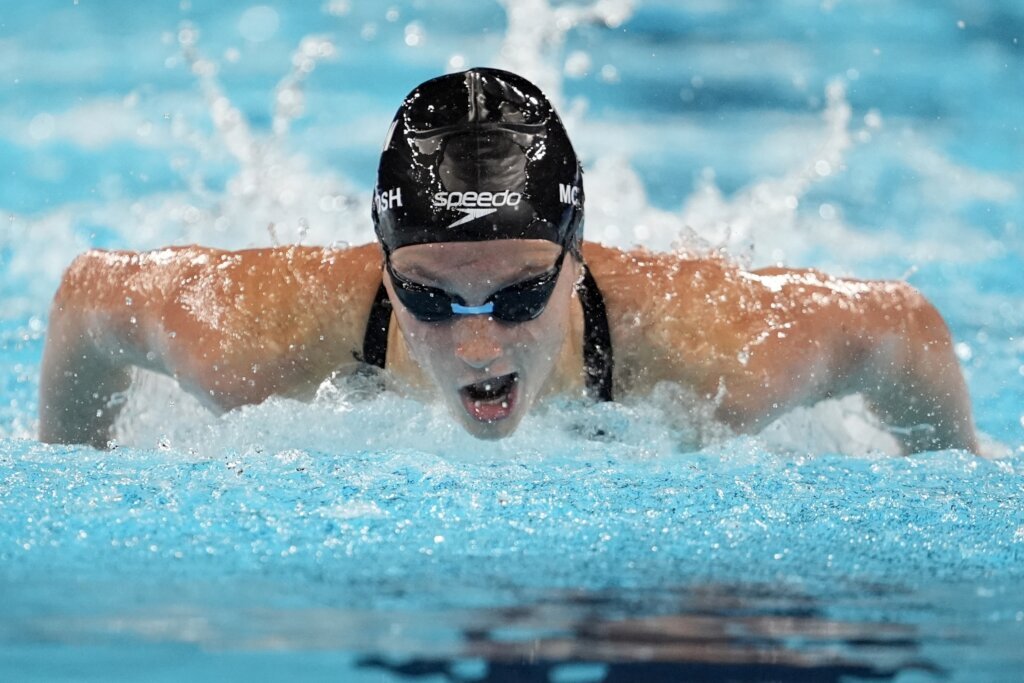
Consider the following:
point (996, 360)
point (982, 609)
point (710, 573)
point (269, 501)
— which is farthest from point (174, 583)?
point (996, 360)

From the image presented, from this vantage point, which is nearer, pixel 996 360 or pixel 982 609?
pixel 982 609

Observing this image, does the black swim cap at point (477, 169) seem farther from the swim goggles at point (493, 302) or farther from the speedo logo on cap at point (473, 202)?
the swim goggles at point (493, 302)

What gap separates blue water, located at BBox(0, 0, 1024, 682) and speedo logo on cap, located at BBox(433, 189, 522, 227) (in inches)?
20.8

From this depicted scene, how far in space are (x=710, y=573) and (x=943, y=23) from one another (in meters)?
6.26

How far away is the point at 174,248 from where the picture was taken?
3332 mm

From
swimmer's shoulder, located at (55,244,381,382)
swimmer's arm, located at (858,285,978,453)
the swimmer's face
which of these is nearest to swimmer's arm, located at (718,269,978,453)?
swimmer's arm, located at (858,285,978,453)

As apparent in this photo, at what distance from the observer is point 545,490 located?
8.36 feet

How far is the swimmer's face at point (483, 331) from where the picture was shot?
2672 mm

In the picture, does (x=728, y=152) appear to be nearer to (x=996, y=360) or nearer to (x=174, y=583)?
(x=996, y=360)

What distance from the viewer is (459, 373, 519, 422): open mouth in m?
2.77

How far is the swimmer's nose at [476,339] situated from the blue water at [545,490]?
0.24 metres

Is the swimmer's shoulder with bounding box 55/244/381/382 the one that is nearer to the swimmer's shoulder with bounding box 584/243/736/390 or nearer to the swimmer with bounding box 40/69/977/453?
the swimmer with bounding box 40/69/977/453

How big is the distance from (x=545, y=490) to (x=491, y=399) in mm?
307

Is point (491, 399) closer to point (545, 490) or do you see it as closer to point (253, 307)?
point (545, 490)
